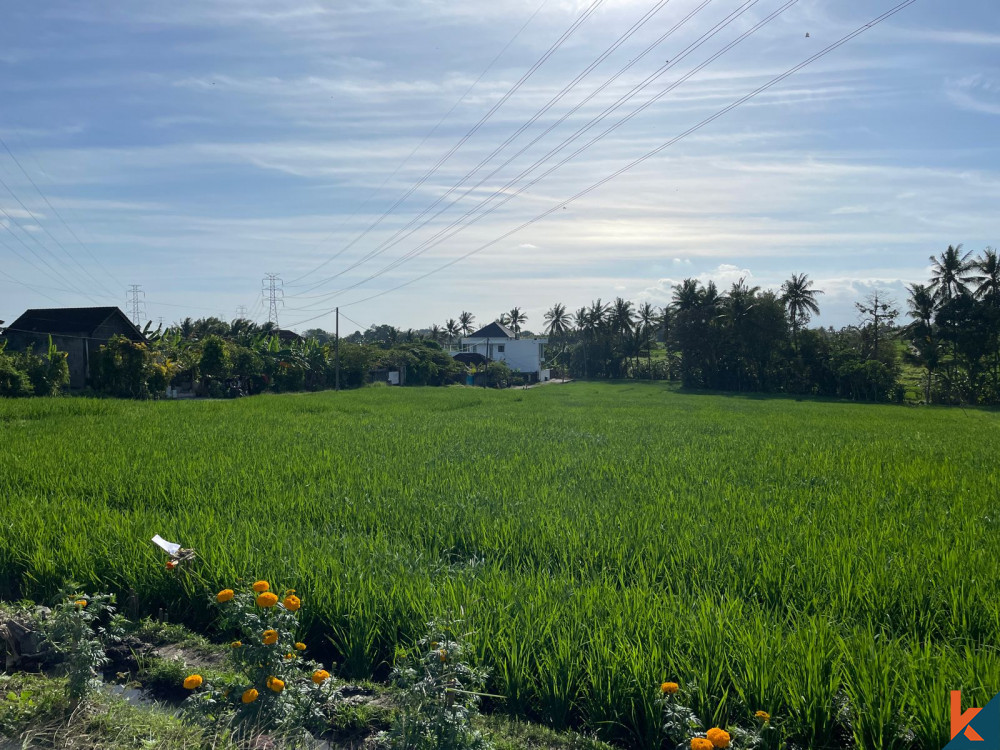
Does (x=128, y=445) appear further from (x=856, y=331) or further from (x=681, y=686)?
(x=856, y=331)

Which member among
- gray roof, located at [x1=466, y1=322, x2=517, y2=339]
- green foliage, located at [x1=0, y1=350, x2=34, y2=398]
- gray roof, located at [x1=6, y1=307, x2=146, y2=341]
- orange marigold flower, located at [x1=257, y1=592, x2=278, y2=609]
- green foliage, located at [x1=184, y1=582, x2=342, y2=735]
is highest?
gray roof, located at [x1=466, y1=322, x2=517, y2=339]

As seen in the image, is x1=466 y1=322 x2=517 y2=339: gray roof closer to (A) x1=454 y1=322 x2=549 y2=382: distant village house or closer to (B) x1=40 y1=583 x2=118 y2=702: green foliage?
(A) x1=454 y1=322 x2=549 y2=382: distant village house

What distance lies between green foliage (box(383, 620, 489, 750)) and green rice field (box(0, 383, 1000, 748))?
0.65m

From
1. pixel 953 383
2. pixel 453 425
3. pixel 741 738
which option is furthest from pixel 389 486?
pixel 953 383

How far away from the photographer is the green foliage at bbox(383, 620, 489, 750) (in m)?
2.53

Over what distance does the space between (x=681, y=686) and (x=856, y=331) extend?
46161 millimetres

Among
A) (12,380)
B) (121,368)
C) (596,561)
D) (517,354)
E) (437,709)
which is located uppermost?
(517,354)

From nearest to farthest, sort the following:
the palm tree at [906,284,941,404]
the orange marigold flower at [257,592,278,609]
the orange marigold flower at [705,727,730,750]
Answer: the orange marigold flower at [705,727,730,750] → the orange marigold flower at [257,592,278,609] → the palm tree at [906,284,941,404]

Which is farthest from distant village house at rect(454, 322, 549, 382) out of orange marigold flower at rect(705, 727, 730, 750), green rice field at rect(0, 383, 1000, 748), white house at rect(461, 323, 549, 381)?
orange marigold flower at rect(705, 727, 730, 750)

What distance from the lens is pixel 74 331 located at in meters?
26.5

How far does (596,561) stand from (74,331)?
2848 centimetres

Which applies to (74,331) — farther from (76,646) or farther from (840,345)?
(840,345)

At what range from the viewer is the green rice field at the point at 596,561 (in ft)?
10.0

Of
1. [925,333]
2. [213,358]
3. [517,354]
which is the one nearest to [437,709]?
[213,358]
